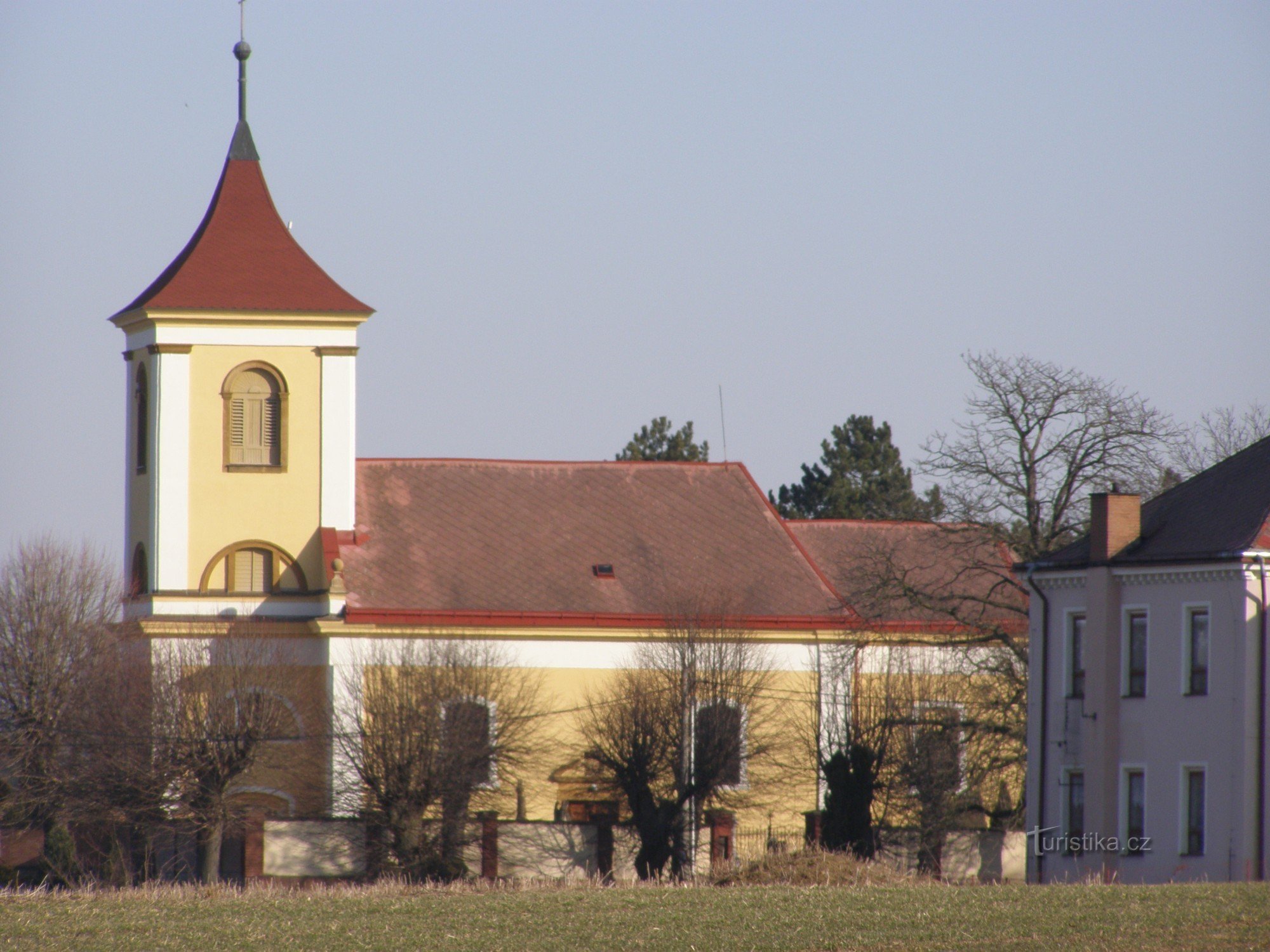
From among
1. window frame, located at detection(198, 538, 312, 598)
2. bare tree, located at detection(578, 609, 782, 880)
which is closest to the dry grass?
bare tree, located at detection(578, 609, 782, 880)

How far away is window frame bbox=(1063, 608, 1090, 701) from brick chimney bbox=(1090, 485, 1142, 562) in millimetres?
1380

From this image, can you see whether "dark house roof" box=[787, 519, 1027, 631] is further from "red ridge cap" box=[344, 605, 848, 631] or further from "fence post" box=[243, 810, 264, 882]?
"fence post" box=[243, 810, 264, 882]

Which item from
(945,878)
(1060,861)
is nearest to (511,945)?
(945,878)

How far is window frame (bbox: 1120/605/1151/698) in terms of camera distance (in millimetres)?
41125

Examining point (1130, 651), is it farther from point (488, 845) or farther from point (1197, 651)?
point (488, 845)

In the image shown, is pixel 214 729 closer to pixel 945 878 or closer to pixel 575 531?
pixel 575 531

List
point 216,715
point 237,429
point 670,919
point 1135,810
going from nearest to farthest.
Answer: point 670,919 → point 1135,810 → point 216,715 → point 237,429

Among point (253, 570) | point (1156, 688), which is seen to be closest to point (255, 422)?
point (253, 570)

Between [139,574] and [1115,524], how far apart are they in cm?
2352

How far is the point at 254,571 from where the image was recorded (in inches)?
2026

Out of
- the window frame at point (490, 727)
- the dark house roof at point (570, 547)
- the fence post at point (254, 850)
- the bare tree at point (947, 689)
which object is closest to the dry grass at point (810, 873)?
the bare tree at point (947, 689)

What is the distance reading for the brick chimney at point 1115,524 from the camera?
4234 centimetres

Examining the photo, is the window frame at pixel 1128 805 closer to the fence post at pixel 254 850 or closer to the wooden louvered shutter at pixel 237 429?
the fence post at pixel 254 850

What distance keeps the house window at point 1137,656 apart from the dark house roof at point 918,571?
4.65m
